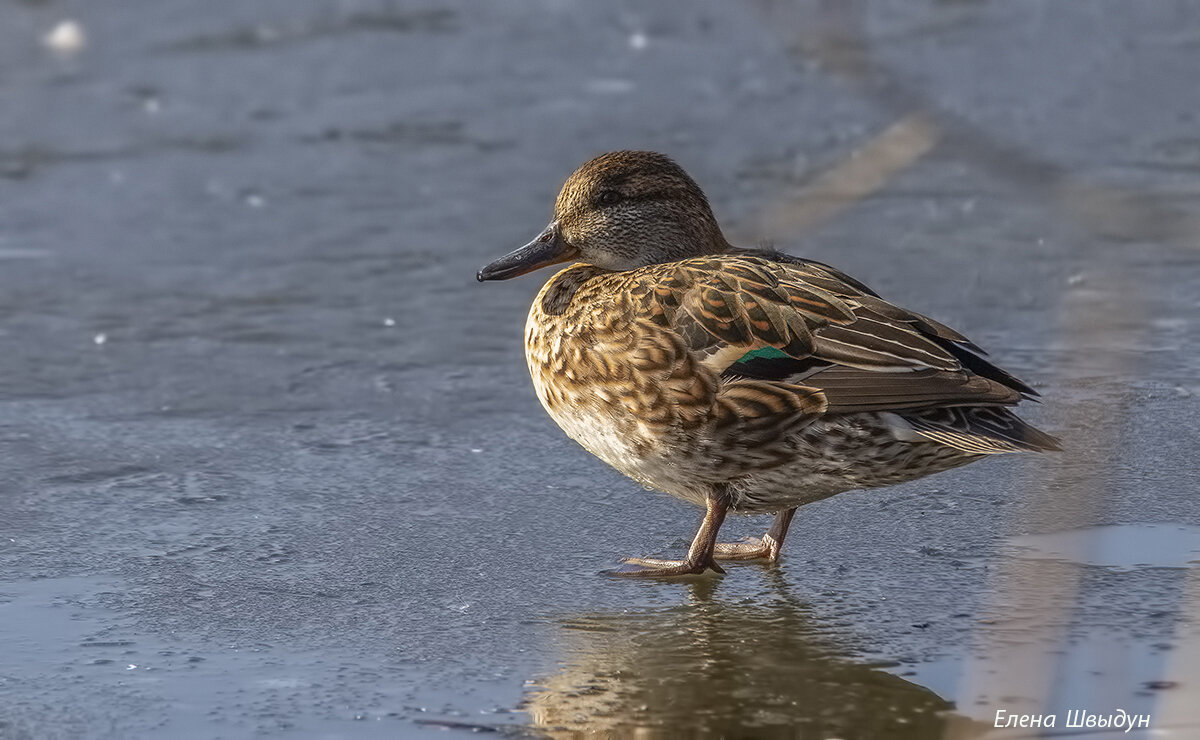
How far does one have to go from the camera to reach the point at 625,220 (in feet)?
16.7

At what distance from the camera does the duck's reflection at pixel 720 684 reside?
11.3 ft

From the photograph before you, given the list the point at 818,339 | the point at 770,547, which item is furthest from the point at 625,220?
the point at 770,547

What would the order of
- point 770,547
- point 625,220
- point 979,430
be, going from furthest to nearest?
point 625,220, point 770,547, point 979,430

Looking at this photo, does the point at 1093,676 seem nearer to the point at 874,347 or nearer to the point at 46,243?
the point at 874,347

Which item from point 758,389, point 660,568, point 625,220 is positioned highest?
point 625,220

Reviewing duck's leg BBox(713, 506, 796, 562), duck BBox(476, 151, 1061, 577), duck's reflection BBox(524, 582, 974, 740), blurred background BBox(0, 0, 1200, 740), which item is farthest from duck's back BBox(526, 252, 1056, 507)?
duck's reflection BBox(524, 582, 974, 740)

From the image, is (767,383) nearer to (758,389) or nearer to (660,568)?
(758,389)

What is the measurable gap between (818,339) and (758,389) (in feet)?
0.70

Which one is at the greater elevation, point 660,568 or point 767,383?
point 767,383

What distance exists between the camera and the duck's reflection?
11.3ft

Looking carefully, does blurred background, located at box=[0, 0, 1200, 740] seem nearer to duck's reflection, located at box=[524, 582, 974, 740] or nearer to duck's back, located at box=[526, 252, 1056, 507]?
duck's reflection, located at box=[524, 582, 974, 740]

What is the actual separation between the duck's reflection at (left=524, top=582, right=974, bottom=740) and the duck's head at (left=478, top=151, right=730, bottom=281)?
135 centimetres

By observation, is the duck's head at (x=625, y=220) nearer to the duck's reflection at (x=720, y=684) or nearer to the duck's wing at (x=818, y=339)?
the duck's wing at (x=818, y=339)

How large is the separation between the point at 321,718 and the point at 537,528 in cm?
137
